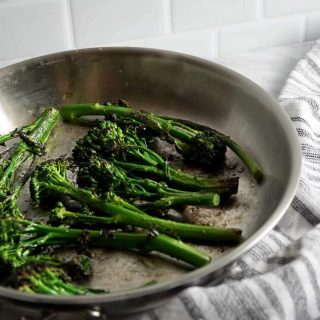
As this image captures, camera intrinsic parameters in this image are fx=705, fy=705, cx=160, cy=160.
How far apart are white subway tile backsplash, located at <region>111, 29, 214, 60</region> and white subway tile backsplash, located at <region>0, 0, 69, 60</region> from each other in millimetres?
127

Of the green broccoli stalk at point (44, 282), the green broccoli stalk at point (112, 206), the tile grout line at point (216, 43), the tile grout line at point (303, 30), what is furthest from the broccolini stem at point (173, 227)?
the tile grout line at point (303, 30)

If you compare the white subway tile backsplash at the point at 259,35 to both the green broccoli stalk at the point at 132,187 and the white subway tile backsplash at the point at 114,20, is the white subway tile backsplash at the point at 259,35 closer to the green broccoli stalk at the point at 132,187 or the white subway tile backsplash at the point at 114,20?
the white subway tile backsplash at the point at 114,20

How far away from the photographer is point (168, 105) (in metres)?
1.26

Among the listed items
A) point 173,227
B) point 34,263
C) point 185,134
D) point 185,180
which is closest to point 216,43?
point 185,134

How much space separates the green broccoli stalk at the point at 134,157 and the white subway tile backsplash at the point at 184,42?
38cm

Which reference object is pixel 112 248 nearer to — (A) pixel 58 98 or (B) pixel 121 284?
(B) pixel 121 284

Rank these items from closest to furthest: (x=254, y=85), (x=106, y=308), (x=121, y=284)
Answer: (x=106, y=308), (x=121, y=284), (x=254, y=85)

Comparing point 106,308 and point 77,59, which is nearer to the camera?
point 106,308

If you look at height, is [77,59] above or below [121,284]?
above

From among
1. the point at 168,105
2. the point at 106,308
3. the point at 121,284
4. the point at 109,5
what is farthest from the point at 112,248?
the point at 109,5

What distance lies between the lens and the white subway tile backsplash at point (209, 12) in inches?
56.8

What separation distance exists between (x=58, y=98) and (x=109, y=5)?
240 mm

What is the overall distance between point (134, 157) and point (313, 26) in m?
0.71

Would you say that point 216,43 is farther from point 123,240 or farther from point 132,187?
point 123,240
